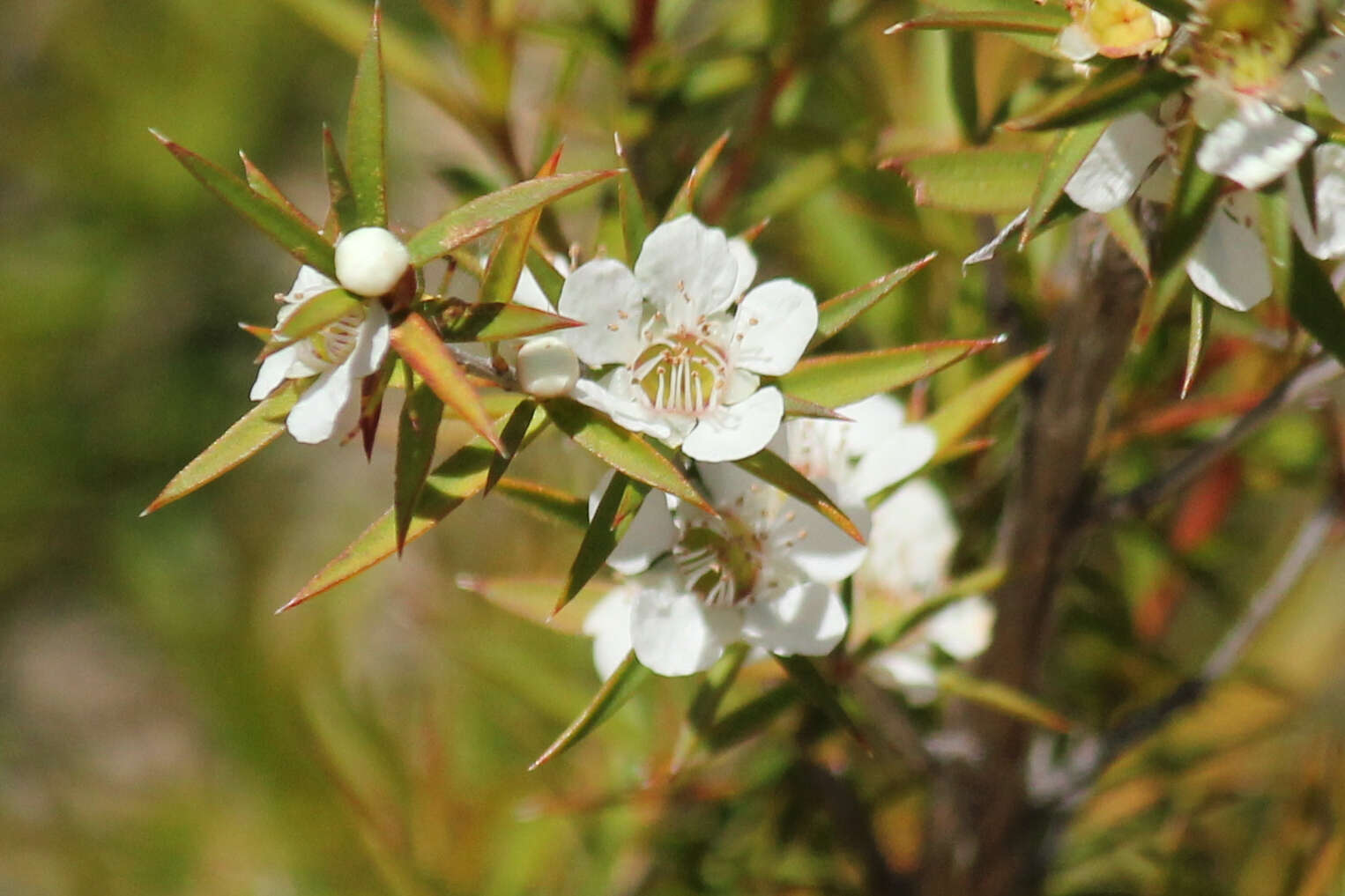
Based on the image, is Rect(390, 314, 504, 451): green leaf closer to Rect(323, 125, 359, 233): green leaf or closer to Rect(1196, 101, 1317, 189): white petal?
Rect(323, 125, 359, 233): green leaf

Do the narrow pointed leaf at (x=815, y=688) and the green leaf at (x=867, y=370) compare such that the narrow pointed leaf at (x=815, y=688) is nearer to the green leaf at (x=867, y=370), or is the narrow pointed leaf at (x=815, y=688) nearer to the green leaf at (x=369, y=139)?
the green leaf at (x=867, y=370)

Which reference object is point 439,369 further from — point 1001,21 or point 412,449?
point 1001,21

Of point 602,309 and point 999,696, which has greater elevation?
point 602,309

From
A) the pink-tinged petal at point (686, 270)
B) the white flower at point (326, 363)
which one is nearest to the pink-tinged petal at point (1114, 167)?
the pink-tinged petal at point (686, 270)

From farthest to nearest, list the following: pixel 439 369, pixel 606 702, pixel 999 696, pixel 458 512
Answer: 1. pixel 458 512
2. pixel 999 696
3. pixel 606 702
4. pixel 439 369

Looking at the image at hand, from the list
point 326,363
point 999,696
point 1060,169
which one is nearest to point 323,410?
point 326,363

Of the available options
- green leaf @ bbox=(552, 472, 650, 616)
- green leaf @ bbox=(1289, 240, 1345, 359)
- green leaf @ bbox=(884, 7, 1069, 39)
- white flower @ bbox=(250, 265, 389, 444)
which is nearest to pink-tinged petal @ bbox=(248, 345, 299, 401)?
white flower @ bbox=(250, 265, 389, 444)
